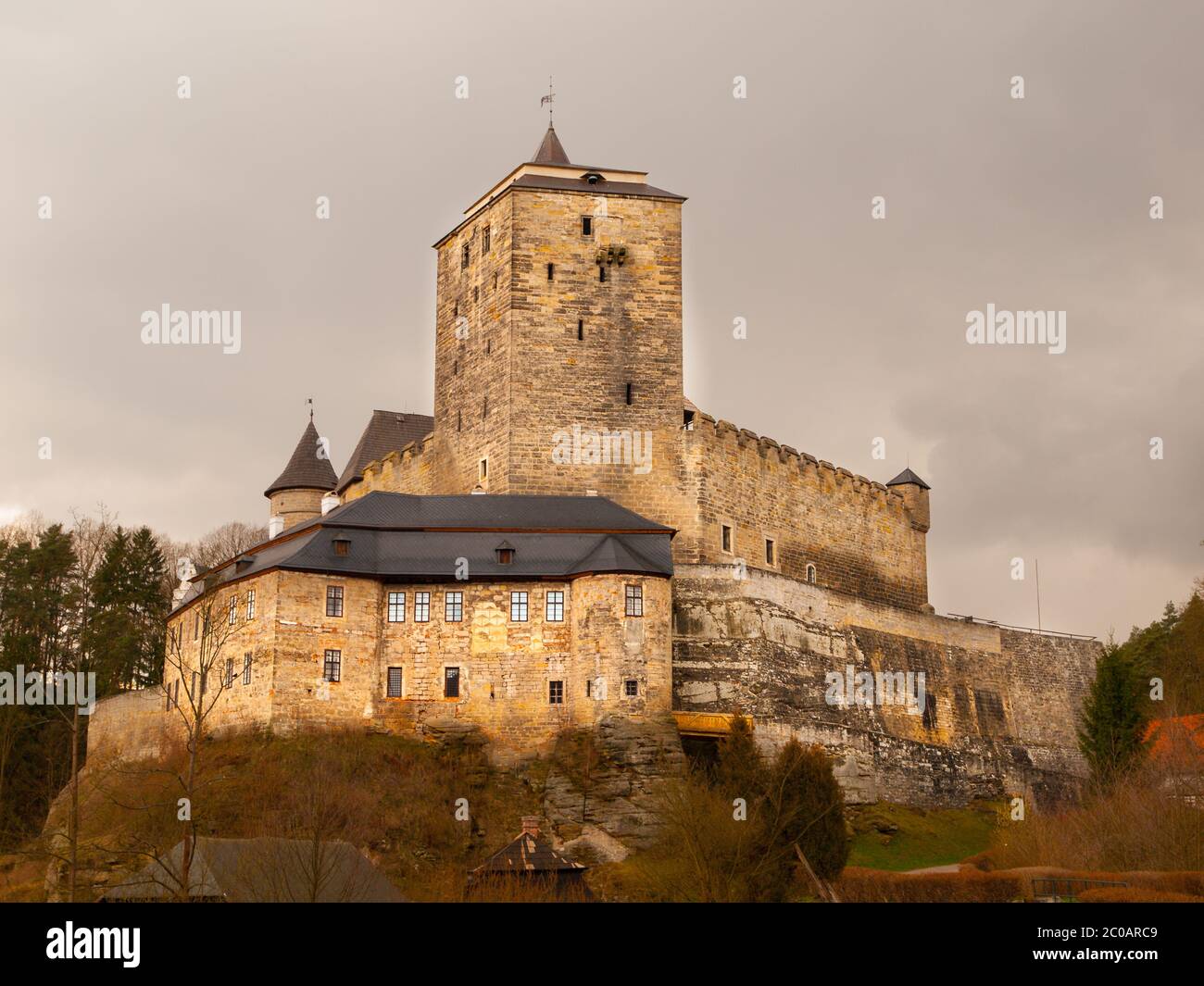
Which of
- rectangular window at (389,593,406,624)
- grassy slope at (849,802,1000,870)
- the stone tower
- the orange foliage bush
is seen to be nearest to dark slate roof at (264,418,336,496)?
the stone tower

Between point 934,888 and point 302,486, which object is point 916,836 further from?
point 302,486

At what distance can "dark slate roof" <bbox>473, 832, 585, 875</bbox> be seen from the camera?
44.7 meters

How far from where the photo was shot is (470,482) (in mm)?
65438

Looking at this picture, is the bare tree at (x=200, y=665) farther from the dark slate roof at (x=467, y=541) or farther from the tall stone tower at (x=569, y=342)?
the tall stone tower at (x=569, y=342)

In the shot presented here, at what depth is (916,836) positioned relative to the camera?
189 ft

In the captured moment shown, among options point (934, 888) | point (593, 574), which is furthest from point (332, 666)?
point (934, 888)

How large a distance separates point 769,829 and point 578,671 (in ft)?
36.9

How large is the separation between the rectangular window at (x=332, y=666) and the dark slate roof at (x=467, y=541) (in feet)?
8.08

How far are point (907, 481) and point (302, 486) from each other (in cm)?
2639

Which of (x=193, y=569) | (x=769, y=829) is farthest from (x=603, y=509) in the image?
(x=193, y=569)

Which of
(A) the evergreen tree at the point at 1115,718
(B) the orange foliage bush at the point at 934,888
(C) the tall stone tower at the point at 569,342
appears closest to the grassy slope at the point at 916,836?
(A) the evergreen tree at the point at 1115,718

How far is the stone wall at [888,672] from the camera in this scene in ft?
193
